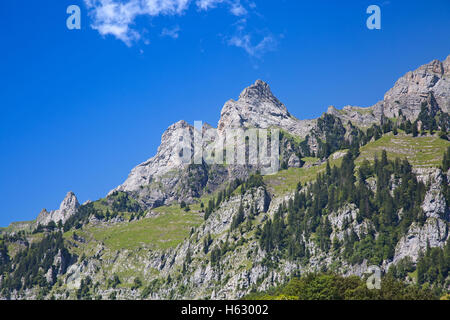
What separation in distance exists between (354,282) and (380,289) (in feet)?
46.0

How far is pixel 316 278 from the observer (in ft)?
555
